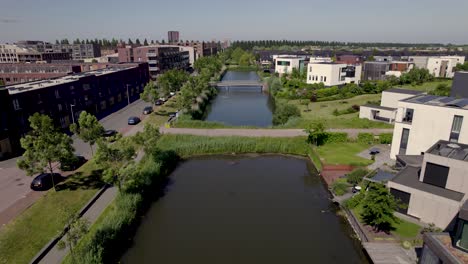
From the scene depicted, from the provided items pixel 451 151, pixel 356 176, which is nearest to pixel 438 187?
pixel 451 151

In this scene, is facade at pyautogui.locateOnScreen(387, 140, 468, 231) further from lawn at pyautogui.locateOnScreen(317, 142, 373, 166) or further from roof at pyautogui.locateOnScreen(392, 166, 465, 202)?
lawn at pyautogui.locateOnScreen(317, 142, 373, 166)

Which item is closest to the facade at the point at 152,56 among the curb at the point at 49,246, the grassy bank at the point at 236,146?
the grassy bank at the point at 236,146

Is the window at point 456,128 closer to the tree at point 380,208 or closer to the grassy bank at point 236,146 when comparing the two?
the tree at point 380,208

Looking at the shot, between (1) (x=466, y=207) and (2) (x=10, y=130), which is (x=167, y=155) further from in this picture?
(1) (x=466, y=207)

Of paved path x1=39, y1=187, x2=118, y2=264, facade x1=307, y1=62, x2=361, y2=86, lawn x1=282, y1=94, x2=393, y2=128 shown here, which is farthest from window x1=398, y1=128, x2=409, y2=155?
facade x1=307, y1=62, x2=361, y2=86

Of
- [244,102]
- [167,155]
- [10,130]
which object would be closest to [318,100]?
[244,102]
